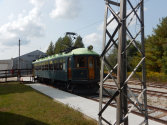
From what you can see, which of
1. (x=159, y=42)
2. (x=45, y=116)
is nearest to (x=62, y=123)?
(x=45, y=116)

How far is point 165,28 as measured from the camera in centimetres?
2748

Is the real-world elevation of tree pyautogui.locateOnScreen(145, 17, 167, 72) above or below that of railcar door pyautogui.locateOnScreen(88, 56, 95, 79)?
above

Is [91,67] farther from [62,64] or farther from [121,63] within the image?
[121,63]

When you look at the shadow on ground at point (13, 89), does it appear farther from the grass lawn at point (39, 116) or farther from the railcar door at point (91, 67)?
the railcar door at point (91, 67)

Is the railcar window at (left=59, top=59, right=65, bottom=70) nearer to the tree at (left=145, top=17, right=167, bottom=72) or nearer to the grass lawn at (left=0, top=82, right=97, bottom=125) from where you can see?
the grass lawn at (left=0, top=82, right=97, bottom=125)

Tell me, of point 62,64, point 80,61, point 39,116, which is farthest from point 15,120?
point 62,64

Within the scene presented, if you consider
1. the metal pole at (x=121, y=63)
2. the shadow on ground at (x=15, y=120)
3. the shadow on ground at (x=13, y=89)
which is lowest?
the shadow on ground at (x=15, y=120)

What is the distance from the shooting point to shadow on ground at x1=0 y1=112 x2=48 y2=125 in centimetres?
553

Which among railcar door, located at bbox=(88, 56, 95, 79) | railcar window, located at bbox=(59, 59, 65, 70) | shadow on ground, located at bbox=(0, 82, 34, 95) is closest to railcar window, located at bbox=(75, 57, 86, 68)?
railcar door, located at bbox=(88, 56, 95, 79)

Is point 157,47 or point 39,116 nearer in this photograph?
point 39,116

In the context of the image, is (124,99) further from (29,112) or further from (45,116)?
(29,112)

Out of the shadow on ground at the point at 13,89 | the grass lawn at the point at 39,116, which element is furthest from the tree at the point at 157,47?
the grass lawn at the point at 39,116

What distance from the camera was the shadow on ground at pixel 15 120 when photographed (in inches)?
218

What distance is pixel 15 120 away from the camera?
233 inches
